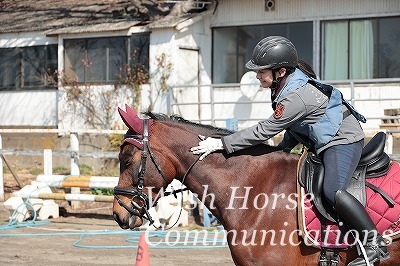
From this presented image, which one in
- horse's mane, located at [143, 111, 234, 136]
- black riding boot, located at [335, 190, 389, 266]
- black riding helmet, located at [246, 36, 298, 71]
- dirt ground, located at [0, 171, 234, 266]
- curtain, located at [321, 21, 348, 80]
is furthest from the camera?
curtain, located at [321, 21, 348, 80]

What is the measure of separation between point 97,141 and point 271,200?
1537cm

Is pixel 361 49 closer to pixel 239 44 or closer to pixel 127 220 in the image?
pixel 239 44

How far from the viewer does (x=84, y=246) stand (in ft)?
34.7

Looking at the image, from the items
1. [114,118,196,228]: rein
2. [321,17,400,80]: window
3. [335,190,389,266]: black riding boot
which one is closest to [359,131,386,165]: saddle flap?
[335,190,389,266]: black riding boot

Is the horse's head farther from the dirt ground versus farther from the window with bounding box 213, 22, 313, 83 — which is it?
the window with bounding box 213, 22, 313, 83

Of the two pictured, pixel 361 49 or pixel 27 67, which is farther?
pixel 27 67

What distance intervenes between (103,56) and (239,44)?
394cm

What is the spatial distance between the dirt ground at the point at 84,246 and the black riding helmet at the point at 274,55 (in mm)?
4491

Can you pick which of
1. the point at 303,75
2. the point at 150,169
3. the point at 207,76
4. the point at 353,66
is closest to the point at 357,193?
the point at 303,75

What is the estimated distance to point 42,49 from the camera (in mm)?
22500

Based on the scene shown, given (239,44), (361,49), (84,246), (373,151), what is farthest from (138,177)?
(239,44)

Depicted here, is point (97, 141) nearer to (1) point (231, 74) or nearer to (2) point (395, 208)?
(1) point (231, 74)

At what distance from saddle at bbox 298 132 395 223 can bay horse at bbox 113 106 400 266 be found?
0.13 meters

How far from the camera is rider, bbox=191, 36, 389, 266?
17.6 ft
